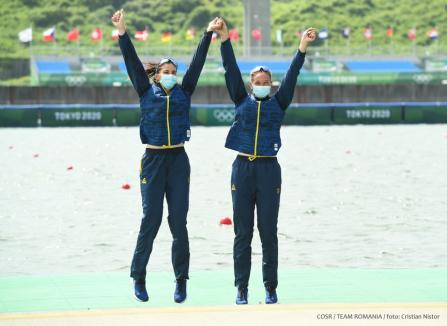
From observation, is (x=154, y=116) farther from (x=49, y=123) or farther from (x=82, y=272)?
(x=49, y=123)

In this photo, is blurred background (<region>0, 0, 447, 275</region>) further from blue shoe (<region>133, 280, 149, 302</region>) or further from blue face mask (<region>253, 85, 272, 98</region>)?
blue face mask (<region>253, 85, 272, 98</region>)

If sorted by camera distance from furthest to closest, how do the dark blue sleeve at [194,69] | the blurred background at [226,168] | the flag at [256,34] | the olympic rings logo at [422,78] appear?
the flag at [256,34] < the olympic rings logo at [422,78] < the blurred background at [226,168] < the dark blue sleeve at [194,69]

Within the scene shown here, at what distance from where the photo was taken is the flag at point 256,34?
7812 cm

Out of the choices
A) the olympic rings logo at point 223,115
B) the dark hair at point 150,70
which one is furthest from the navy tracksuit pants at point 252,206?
the olympic rings logo at point 223,115

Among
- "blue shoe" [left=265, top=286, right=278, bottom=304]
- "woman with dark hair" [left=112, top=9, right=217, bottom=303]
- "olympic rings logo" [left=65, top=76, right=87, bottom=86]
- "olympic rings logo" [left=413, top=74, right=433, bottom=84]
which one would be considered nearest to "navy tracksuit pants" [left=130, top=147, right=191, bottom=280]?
"woman with dark hair" [left=112, top=9, right=217, bottom=303]

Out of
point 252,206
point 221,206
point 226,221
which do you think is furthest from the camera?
point 221,206

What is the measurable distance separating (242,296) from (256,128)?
123cm

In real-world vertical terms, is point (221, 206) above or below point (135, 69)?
below

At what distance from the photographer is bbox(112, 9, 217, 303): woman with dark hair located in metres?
8.28

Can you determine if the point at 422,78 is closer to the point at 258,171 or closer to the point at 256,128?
the point at 256,128

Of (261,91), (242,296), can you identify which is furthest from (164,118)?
(242,296)

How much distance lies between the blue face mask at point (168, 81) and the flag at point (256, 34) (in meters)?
70.2

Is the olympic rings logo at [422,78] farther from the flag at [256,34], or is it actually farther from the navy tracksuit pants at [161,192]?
the navy tracksuit pants at [161,192]

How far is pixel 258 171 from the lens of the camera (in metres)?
8.14
